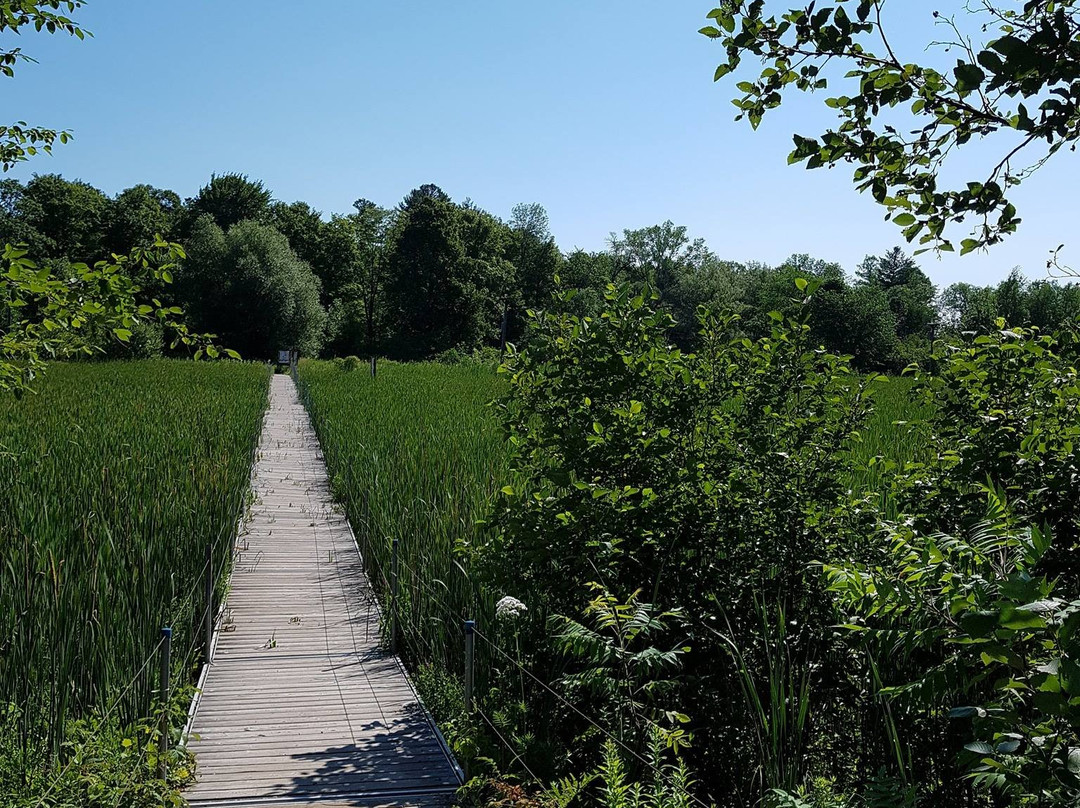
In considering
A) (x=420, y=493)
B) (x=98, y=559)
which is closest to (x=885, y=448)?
(x=420, y=493)

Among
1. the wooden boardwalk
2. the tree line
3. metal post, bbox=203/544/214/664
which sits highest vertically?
the tree line

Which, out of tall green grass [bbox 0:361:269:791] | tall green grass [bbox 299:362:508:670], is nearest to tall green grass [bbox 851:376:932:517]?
tall green grass [bbox 299:362:508:670]

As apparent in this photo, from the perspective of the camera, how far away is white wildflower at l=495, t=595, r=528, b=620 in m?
4.71

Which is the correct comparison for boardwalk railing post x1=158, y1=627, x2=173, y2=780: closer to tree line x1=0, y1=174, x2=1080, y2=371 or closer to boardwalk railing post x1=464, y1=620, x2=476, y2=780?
boardwalk railing post x1=464, y1=620, x2=476, y2=780

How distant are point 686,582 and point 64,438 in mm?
8610

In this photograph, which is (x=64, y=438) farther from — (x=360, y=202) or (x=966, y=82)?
(x=360, y=202)

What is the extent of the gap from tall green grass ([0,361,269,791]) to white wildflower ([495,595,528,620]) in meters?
1.75

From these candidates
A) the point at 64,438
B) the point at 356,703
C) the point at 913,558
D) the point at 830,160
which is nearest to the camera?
the point at 913,558

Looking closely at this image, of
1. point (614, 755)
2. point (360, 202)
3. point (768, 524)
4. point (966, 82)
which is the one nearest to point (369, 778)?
point (614, 755)

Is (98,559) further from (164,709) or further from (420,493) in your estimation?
(420,493)

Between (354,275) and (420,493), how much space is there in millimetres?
56085

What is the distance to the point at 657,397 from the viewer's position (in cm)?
423

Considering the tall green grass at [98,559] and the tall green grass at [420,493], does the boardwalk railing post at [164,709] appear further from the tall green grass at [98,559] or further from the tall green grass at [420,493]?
the tall green grass at [420,493]

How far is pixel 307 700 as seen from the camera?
4863 millimetres
